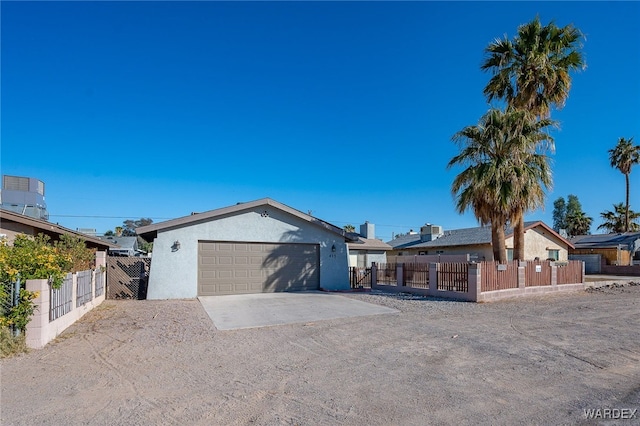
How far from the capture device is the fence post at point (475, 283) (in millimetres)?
13719

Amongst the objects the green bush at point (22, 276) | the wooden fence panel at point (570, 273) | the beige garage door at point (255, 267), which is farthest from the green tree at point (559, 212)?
the green bush at point (22, 276)

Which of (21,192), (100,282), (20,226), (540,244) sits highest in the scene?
(21,192)

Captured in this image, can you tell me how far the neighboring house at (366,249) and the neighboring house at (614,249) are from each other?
56.9 feet

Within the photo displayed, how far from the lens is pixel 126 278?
15008mm

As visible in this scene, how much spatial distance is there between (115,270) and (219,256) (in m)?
3.91

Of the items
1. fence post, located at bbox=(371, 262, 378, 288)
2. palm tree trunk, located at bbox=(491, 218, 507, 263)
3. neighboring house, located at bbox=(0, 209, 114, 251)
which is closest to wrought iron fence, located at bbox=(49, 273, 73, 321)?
neighboring house, located at bbox=(0, 209, 114, 251)

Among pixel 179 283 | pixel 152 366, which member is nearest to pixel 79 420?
pixel 152 366

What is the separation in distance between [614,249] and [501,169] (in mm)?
26538

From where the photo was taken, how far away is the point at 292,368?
5965mm

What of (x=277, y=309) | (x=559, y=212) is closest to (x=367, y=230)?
(x=277, y=309)

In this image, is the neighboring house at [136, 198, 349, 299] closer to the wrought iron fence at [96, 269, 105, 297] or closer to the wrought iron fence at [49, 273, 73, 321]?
the wrought iron fence at [96, 269, 105, 297]

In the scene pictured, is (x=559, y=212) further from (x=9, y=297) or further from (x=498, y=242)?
(x=9, y=297)

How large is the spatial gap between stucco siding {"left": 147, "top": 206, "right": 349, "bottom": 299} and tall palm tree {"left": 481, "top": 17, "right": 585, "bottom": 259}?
27.4ft

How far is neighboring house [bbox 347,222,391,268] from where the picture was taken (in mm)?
26897
